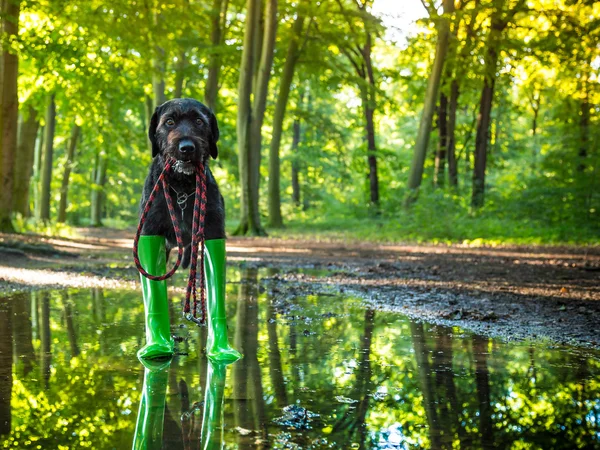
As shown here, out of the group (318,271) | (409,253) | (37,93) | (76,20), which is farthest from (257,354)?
(37,93)

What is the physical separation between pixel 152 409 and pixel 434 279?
7.73 m

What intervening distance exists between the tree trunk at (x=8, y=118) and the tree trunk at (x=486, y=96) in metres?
14.1

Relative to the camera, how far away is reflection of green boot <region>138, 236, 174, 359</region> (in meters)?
4.81

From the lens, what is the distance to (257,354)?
4.76 meters

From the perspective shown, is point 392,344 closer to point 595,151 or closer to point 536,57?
point 595,151

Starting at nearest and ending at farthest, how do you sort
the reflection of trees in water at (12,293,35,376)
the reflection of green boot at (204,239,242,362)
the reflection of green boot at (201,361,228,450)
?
the reflection of green boot at (201,361,228,450) → the reflection of trees in water at (12,293,35,376) → the reflection of green boot at (204,239,242,362)

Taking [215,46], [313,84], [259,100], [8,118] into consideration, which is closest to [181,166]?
[8,118]

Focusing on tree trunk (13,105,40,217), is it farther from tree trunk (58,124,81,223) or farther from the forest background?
tree trunk (58,124,81,223)

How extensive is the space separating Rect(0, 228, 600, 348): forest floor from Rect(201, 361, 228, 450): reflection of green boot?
8.07ft

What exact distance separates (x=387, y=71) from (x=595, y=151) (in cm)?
1222

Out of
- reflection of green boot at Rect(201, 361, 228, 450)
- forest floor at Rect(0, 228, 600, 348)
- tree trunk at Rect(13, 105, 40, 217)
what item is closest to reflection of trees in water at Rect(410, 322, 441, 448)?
forest floor at Rect(0, 228, 600, 348)

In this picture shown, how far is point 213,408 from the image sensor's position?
3357 mm

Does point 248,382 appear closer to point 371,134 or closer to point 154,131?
point 154,131

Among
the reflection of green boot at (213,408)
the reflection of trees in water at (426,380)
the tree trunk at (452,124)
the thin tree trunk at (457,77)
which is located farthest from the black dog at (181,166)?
the tree trunk at (452,124)
